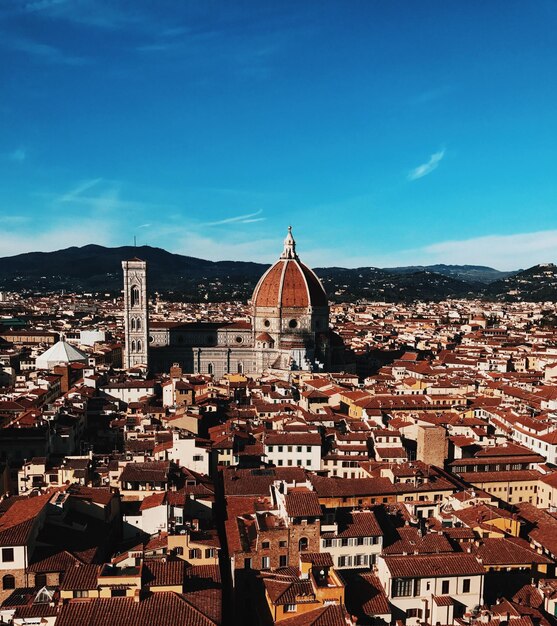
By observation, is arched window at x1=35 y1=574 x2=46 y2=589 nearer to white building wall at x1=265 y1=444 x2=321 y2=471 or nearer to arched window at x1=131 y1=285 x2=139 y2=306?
white building wall at x1=265 y1=444 x2=321 y2=471

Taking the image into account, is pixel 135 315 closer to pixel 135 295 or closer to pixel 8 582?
pixel 135 295

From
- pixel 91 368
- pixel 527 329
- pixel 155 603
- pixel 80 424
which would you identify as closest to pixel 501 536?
pixel 155 603

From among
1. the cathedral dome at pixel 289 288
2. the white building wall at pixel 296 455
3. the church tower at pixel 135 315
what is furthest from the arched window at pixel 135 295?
the white building wall at pixel 296 455

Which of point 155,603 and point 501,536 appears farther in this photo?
point 501,536

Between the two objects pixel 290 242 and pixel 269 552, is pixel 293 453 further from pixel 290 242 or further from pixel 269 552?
pixel 290 242

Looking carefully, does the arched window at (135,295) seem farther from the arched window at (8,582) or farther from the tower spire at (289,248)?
the arched window at (8,582)
